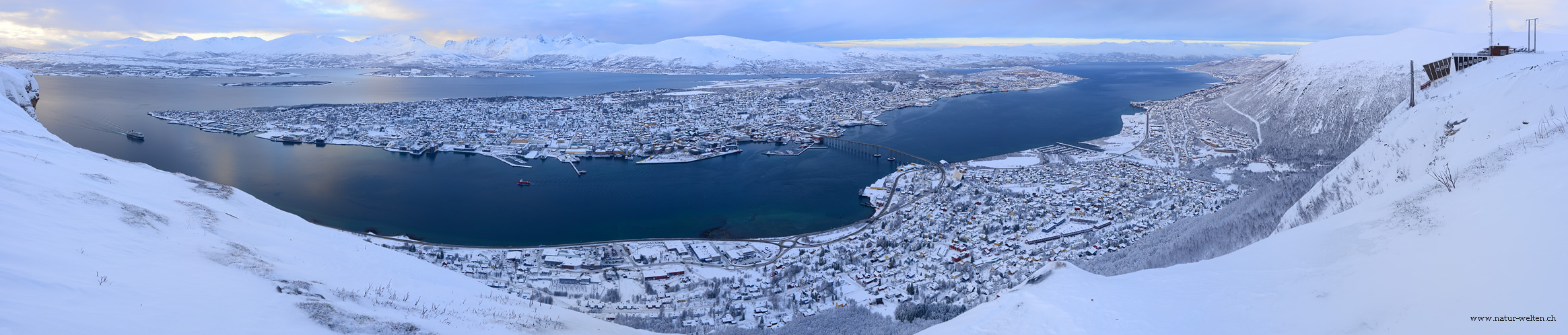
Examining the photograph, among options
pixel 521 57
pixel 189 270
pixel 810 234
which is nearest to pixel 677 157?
pixel 810 234

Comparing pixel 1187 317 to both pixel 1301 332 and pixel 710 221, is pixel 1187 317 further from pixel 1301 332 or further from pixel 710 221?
pixel 710 221

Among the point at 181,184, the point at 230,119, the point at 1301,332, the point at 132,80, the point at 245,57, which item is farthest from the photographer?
the point at 245,57

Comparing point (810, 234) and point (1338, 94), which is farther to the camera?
point (1338, 94)

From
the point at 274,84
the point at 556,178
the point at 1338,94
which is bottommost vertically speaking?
the point at 556,178

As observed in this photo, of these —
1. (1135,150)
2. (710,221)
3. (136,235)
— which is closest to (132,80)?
(710,221)

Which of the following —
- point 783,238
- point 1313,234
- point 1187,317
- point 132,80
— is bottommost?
point 783,238

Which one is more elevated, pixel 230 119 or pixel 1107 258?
Answer: pixel 230 119

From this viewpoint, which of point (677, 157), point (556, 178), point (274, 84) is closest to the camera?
point (556, 178)

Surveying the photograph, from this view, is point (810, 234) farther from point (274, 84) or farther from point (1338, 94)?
point (274, 84)
